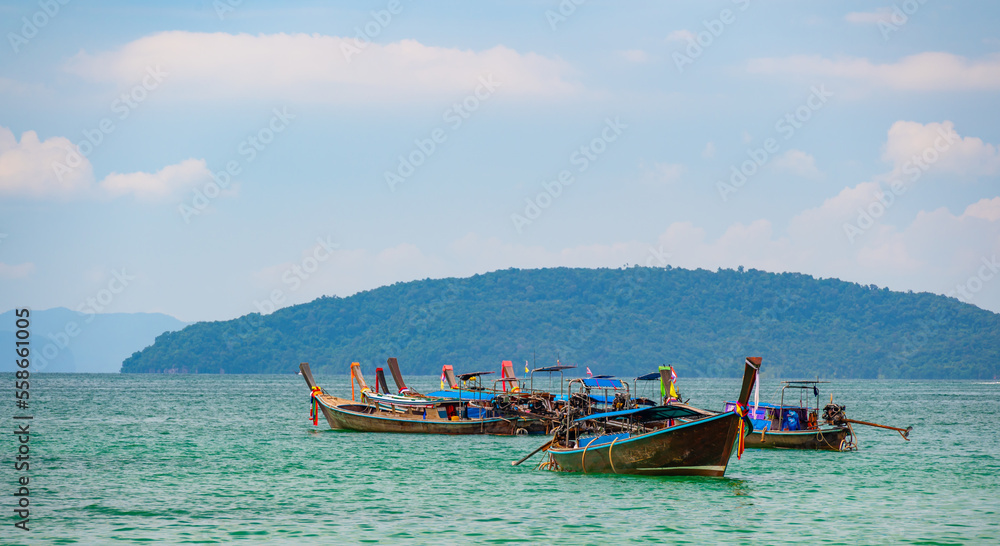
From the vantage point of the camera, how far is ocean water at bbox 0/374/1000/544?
24.1 metres

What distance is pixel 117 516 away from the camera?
26.1 meters

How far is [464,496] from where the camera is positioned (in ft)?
99.4

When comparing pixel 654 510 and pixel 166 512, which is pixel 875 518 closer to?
pixel 654 510

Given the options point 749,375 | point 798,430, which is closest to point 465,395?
point 798,430

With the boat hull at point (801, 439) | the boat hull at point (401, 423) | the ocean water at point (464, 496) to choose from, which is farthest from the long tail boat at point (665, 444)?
the boat hull at point (401, 423)

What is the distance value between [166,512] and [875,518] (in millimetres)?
18248

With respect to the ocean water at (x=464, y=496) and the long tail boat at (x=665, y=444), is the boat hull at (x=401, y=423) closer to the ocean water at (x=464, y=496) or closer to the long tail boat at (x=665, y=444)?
the ocean water at (x=464, y=496)

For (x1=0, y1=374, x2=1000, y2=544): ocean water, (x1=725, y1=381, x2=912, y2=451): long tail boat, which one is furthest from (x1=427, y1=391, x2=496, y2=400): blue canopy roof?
(x1=725, y1=381, x2=912, y2=451): long tail boat

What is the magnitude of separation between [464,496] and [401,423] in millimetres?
23804

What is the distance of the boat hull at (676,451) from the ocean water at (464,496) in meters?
0.44

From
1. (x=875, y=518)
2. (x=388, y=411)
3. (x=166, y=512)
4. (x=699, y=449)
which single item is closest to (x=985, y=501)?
(x=875, y=518)

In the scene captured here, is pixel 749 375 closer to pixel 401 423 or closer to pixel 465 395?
pixel 401 423

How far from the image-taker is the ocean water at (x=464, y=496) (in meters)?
Answer: 24.1

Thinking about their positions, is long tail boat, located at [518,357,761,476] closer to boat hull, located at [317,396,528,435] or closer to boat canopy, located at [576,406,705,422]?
boat canopy, located at [576,406,705,422]
